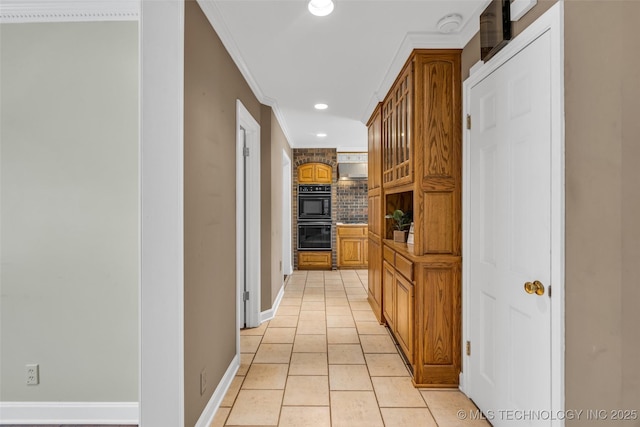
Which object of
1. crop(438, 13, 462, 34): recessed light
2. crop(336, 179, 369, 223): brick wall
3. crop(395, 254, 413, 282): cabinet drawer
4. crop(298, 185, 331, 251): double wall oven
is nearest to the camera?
crop(438, 13, 462, 34): recessed light

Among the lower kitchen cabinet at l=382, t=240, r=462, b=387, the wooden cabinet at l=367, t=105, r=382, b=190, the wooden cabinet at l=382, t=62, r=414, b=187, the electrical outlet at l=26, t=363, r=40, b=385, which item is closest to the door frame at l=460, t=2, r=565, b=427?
the lower kitchen cabinet at l=382, t=240, r=462, b=387

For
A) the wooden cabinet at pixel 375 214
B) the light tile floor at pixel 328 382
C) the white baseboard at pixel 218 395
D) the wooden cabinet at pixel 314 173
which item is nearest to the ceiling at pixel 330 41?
the wooden cabinet at pixel 375 214

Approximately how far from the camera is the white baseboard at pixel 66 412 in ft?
6.49

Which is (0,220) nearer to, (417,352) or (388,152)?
(417,352)

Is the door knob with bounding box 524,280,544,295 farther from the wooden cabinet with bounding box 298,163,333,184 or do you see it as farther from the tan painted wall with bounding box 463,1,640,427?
the wooden cabinet with bounding box 298,163,333,184

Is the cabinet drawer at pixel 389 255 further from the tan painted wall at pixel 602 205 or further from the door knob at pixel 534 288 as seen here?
the tan painted wall at pixel 602 205

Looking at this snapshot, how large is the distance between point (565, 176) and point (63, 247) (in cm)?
265

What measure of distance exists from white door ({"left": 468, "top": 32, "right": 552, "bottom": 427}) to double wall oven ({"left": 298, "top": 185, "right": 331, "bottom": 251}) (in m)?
4.66

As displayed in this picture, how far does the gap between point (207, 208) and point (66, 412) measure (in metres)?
1.49

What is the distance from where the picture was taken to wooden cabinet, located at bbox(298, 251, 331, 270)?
6773mm

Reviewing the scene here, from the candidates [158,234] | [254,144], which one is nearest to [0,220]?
[158,234]

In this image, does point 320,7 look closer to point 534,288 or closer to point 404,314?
point 534,288

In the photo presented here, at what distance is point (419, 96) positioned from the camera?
7.79 ft

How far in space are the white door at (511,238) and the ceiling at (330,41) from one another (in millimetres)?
553
